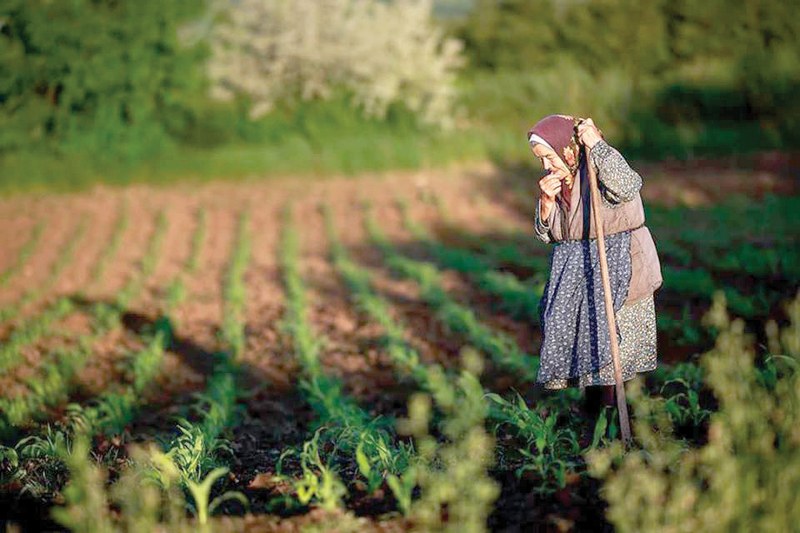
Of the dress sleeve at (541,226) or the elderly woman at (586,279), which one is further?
the dress sleeve at (541,226)

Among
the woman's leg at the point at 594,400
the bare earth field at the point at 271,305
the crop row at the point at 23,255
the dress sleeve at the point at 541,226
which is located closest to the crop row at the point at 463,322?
the bare earth field at the point at 271,305

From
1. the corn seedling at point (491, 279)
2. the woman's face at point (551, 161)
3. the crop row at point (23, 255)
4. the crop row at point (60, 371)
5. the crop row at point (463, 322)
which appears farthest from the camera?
the crop row at point (23, 255)

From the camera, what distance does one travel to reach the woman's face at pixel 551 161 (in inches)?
178

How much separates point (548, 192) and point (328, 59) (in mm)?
22741

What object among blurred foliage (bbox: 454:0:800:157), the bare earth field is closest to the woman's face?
the bare earth field

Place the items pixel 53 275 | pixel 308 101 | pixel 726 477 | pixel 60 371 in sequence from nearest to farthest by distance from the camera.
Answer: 1. pixel 726 477
2. pixel 60 371
3. pixel 53 275
4. pixel 308 101

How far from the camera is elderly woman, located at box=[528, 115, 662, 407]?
4.63 metres

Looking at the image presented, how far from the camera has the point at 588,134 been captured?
443cm

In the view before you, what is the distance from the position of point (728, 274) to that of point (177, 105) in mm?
15545

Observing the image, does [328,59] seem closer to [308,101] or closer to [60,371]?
[308,101]

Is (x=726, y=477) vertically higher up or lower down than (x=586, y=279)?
lower down

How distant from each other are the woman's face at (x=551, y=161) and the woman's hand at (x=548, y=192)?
0.02 meters

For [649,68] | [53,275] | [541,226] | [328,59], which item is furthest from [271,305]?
[649,68]

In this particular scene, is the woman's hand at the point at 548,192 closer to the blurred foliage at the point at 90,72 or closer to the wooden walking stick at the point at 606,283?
A: the wooden walking stick at the point at 606,283
